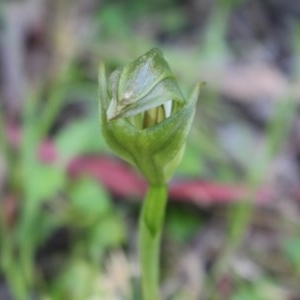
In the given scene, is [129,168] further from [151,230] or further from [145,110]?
[145,110]

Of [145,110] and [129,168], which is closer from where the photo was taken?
[145,110]

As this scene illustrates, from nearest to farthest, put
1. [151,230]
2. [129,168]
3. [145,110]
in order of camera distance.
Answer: [145,110] < [151,230] < [129,168]

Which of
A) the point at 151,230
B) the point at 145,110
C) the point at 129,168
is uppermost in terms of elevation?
the point at 145,110

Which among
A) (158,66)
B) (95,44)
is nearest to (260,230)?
(95,44)

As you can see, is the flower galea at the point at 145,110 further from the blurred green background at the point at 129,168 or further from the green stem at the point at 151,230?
the blurred green background at the point at 129,168

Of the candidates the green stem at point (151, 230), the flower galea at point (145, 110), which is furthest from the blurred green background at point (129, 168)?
the flower galea at point (145, 110)

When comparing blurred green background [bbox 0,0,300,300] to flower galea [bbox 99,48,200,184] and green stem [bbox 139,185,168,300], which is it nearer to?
green stem [bbox 139,185,168,300]

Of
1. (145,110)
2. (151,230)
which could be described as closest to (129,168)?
(151,230)

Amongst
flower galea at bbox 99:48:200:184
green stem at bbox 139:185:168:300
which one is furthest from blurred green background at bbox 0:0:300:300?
flower galea at bbox 99:48:200:184
